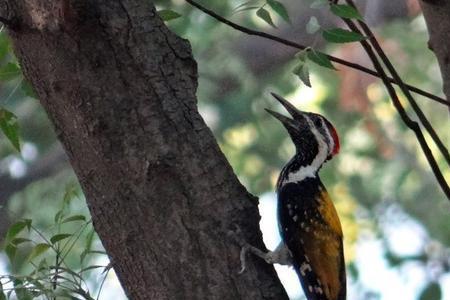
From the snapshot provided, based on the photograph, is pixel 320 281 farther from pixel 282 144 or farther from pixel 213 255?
pixel 282 144

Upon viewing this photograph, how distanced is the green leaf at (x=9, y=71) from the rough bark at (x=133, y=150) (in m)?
0.18

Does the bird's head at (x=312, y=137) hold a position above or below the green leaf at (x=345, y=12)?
above

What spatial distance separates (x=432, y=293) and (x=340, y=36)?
2.11m

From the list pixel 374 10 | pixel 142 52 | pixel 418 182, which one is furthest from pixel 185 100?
pixel 418 182

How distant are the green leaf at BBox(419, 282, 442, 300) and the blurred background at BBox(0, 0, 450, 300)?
2.45 metres

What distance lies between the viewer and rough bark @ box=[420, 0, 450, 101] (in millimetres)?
3041

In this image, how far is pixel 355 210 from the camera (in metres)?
9.00

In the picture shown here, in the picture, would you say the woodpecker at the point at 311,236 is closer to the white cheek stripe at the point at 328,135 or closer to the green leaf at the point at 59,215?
the white cheek stripe at the point at 328,135

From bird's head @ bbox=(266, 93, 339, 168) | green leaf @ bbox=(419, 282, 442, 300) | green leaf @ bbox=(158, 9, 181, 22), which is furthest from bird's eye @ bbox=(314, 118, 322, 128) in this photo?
green leaf @ bbox=(158, 9, 181, 22)

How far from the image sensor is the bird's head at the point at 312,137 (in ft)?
14.5

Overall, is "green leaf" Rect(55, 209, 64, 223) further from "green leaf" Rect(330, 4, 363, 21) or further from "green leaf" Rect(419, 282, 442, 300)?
"green leaf" Rect(419, 282, 442, 300)

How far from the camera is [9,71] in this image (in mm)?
3080

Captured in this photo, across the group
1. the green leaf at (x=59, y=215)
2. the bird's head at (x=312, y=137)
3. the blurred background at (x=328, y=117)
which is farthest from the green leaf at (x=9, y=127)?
the blurred background at (x=328, y=117)

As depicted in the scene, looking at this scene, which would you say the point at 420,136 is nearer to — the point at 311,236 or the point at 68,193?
the point at 68,193
